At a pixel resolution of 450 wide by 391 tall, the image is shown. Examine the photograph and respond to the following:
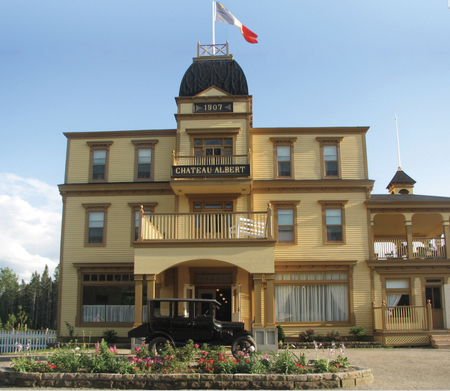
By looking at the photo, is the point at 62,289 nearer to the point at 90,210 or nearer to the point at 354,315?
the point at 90,210

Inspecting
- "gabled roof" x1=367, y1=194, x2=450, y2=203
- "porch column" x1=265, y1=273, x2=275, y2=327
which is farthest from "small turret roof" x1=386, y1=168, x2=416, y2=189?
"porch column" x1=265, y1=273, x2=275, y2=327

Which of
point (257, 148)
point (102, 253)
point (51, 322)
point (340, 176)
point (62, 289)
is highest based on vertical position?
point (257, 148)

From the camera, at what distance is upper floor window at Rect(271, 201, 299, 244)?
2469cm

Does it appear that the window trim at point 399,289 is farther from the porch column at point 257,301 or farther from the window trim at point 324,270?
the porch column at point 257,301

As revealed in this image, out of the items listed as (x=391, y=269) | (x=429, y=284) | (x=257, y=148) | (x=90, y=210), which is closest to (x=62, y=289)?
(x=90, y=210)

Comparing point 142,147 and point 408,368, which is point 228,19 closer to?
point 142,147

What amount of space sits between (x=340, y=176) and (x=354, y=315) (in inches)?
281

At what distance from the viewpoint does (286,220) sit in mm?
24859

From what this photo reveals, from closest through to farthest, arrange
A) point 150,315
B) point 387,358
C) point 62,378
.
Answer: point 62,378 → point 150,315 → point 387,358

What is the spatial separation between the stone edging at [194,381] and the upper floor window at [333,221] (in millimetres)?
12987

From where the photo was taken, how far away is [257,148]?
2575 centimetres

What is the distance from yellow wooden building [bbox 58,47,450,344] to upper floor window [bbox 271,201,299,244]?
0.17ft

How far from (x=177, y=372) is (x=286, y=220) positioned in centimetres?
1378

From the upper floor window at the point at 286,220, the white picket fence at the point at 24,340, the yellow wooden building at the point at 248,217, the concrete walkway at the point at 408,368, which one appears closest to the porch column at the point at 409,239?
the yellow wooden building at the point at 248,217
